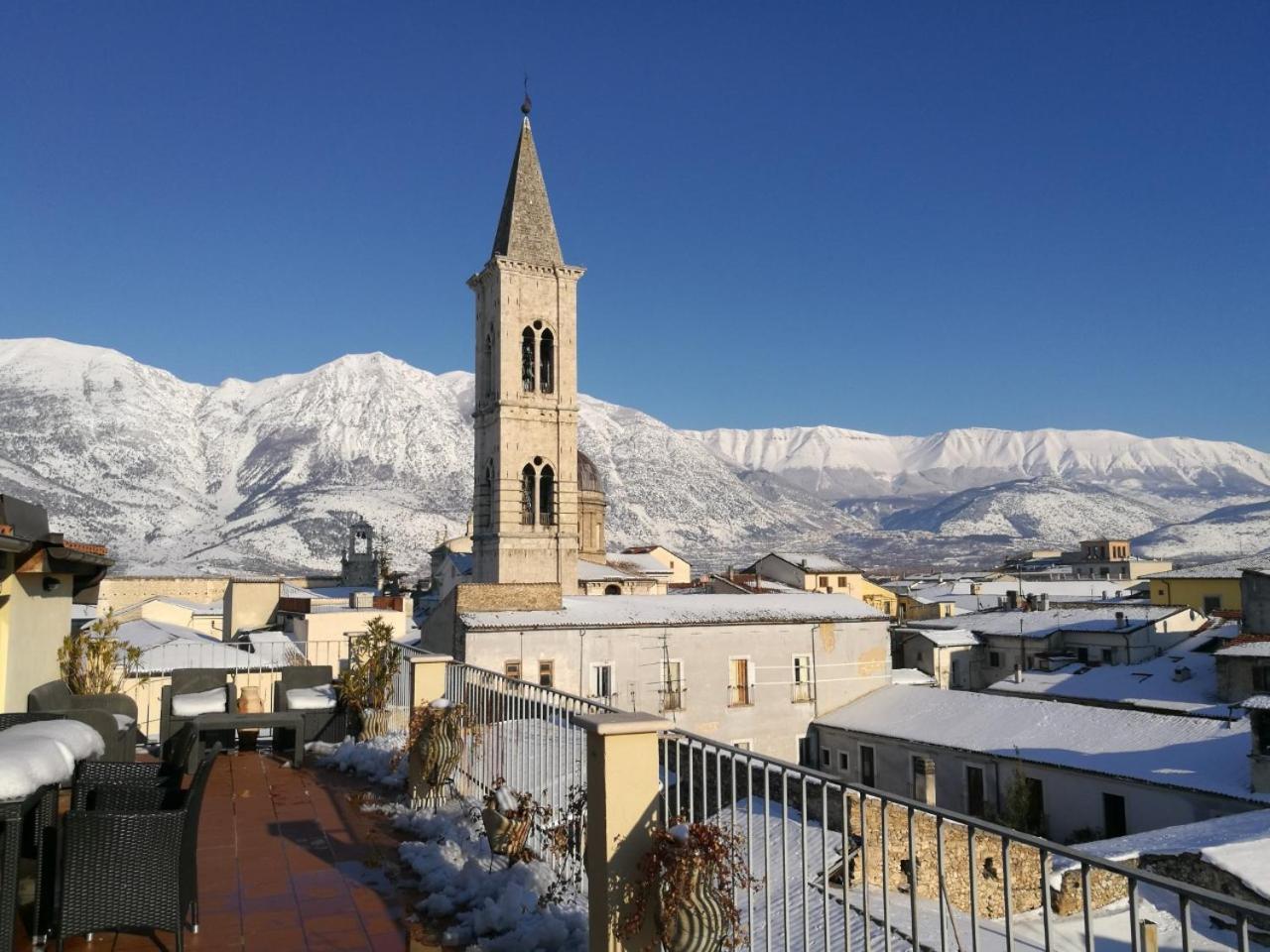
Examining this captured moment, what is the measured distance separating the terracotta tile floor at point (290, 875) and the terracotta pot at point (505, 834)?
678 millimetres

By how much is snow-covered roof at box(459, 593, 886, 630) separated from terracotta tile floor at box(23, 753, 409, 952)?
21.3 metres

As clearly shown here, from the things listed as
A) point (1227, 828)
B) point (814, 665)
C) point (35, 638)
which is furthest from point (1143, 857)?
point (814, 665)

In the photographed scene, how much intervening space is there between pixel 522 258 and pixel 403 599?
1708 cm

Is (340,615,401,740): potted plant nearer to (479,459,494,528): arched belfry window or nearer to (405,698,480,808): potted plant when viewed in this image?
(405,698,480,808): potted plant

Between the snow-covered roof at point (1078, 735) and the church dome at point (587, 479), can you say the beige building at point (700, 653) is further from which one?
the church dome at point (587, 479)

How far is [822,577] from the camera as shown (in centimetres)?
7100

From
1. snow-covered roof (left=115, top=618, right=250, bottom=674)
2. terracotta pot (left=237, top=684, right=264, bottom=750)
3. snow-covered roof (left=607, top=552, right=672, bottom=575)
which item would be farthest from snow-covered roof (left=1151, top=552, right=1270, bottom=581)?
terracotta pot (left=237, top=684, right=264, bottom=750)

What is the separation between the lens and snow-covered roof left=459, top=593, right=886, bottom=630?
3066cm

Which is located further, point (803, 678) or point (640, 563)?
point (640, 563)

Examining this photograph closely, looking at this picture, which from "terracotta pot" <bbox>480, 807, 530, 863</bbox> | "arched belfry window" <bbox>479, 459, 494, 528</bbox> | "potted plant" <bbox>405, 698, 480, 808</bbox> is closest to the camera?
"terracotta pot" <bbox>480, 807, 530, 863</bbox>

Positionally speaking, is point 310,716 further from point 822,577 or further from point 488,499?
point 822,577

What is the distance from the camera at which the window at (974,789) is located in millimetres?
28266

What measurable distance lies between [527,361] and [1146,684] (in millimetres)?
29472

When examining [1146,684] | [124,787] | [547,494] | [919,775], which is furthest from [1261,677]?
[124,787]
